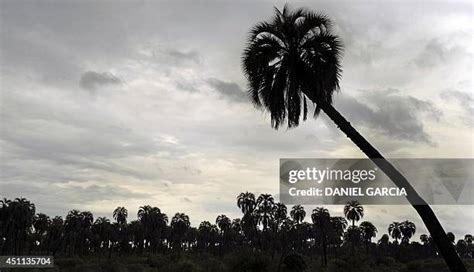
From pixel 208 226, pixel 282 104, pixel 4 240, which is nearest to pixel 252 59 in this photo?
pixel 282 104

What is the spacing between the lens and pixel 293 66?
59.1 feet

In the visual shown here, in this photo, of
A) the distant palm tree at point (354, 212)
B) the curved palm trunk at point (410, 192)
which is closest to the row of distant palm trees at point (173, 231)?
the distant palm tree at point (354, 212)

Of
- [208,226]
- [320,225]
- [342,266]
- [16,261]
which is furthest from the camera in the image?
[208,226]

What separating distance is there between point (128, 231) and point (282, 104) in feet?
378

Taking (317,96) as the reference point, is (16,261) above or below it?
below

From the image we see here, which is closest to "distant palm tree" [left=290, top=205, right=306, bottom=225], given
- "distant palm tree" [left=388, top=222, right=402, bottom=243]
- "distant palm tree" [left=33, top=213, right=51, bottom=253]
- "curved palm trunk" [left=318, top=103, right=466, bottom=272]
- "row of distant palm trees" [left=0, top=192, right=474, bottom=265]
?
"row of distant palm trees" [left=0, top=192, right=474, bottom=265]

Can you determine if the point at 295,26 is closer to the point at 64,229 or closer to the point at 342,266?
the point at 342,266

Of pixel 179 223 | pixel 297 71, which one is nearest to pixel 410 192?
pixel 297 71

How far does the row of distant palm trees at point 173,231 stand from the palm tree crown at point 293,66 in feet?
240

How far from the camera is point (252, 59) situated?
18500 mm

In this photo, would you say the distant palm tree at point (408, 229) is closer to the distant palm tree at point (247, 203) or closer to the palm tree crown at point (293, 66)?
the distant palm tree at point (247, 203)

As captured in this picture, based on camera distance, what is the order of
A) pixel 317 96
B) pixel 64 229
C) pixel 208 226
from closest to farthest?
pixel 317 96 < pixel 64 229 < pixel 208 226

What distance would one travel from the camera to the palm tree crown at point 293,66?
59.0 feet

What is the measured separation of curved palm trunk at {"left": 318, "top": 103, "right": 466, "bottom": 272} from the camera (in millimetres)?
16641
